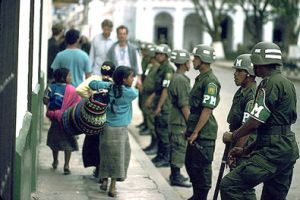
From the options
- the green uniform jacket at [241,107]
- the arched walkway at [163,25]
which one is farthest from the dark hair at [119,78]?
the arched walkway at [163,25]

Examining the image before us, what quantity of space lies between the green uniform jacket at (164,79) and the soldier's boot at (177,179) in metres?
2.02

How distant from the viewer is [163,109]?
1256 cm

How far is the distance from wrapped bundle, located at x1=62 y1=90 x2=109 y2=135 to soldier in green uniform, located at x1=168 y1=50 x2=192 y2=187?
1556mm

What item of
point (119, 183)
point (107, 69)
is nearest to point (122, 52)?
point (119, 183)

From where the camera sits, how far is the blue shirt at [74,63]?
11695 millimetres

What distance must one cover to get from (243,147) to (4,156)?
10.2 ft

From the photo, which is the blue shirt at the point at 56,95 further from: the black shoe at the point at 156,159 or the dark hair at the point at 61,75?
the black shoe at the point at 156,159

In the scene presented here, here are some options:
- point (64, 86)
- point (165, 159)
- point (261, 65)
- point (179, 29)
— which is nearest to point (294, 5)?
point (165, 159)

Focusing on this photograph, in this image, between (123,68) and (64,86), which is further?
(64,86)

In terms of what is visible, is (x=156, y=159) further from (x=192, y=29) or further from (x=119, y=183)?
(x=192, y=29)

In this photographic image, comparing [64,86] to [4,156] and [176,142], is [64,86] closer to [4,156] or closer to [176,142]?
[176,142]

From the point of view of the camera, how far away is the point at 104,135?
8.93m

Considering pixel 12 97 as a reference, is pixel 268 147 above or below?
below

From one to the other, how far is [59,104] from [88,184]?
1.08 m
